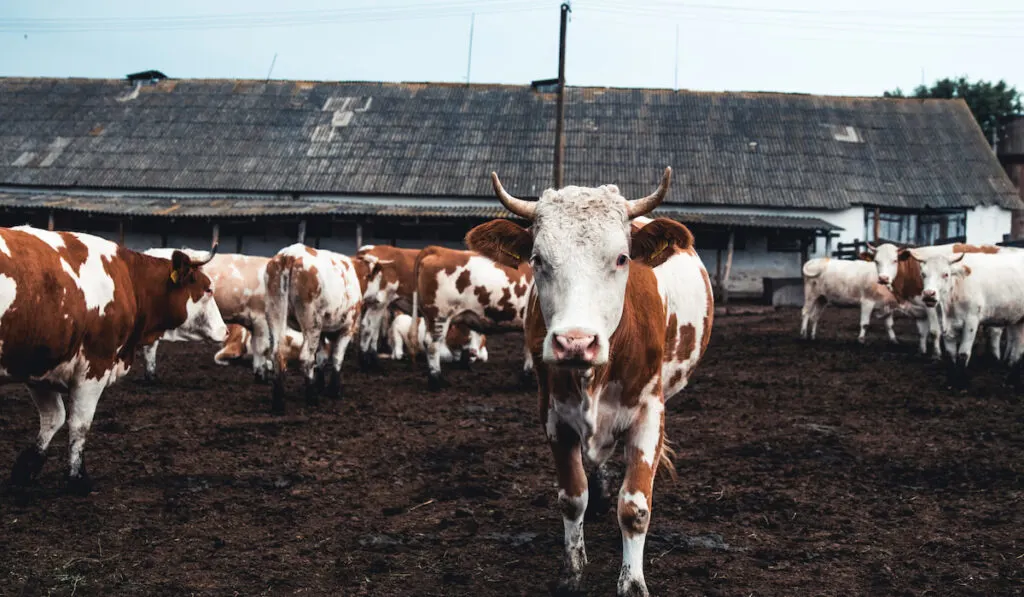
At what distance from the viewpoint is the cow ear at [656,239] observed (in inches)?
135

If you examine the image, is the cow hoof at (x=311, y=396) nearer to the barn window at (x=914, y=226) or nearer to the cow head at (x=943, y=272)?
the cow head at (x=943, y=272)

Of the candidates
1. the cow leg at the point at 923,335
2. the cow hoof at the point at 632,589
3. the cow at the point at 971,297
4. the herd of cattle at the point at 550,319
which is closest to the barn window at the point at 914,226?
the cow leg at the point at 923,335

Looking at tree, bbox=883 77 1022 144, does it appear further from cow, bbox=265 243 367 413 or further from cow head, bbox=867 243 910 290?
cow, bbox=265 243 367 413

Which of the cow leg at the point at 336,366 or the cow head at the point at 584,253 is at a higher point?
the cow head at the point at 584,253

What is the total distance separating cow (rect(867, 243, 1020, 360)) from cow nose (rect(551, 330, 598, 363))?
9735 millimetres

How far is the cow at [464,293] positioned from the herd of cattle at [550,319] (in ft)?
5.90

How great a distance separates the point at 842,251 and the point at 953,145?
6.75 metres

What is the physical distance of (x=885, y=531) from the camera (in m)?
4.52

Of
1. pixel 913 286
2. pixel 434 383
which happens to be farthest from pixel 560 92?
pixel 434 383

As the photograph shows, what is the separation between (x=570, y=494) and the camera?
3619 millimetres

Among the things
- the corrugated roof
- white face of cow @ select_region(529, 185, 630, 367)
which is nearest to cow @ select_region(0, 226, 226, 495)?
white face of cow @ select_region(529, 185, 630, 367)

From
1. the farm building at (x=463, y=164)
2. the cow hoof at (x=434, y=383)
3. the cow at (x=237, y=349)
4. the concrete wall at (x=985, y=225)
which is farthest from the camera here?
the concrete wall at (x=985, y=225)

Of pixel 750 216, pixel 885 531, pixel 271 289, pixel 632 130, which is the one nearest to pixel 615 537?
pixel 885 531

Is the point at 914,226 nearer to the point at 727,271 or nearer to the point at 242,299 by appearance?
the point at 727,271
